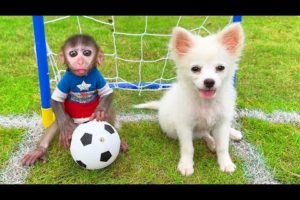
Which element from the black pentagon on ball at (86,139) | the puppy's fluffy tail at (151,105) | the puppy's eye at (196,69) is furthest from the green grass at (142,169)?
the puppy's eye at (196,69)

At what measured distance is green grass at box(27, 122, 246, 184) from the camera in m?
3.49

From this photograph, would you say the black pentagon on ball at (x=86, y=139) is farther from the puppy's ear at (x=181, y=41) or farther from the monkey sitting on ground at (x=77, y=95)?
the puppy's ear at (x=181, y=41)

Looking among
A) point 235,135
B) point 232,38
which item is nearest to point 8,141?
point 235,135

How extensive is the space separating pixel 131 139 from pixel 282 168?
1372 mm

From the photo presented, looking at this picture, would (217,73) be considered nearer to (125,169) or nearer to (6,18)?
(125,169)

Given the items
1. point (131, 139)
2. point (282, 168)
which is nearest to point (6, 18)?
point (131, 139)

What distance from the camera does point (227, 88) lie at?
356 centimetres

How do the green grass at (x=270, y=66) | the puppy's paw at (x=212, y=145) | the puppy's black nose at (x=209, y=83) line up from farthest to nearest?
1. the green grass at (x=270, y=66)
2. the puppy's paw at (x=212, y=145)
3. the puppy's black nose at (x=209, y=83)

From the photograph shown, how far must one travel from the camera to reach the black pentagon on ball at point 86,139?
11.1 ft

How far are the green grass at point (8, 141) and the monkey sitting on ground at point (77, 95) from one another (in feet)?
0.63

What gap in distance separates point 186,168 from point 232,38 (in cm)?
112

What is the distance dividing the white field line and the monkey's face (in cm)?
80

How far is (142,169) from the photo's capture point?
3602 mm

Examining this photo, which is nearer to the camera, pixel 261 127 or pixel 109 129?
pixel 109 129
